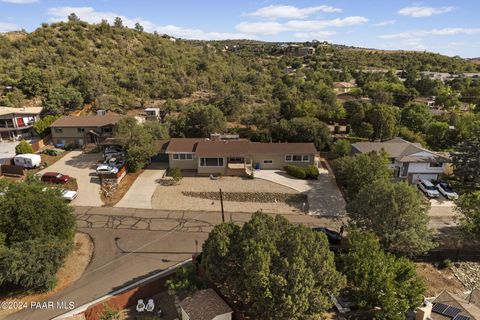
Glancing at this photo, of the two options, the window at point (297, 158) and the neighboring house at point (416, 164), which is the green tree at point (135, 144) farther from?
the neighboring house at point (416, 164)

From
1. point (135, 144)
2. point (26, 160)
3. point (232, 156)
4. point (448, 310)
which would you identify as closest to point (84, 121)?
point (26, 160)

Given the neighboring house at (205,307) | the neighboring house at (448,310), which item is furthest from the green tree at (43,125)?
the neighboring house at (448,310)

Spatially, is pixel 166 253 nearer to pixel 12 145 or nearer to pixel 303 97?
pixel 12 145

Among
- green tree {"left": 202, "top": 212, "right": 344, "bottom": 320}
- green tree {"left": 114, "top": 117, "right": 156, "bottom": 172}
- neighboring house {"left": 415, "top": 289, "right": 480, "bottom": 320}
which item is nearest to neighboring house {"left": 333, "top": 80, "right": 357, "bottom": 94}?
green tree {"left": 114, "top": 117, "right": 156, "bottom": 172}

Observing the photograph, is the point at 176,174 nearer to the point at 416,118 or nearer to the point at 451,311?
the point at 451,311

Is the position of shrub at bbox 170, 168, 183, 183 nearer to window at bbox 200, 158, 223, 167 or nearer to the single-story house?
the single-story house

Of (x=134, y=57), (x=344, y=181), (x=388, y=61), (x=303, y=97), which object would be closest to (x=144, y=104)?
(x=134, y=57)
